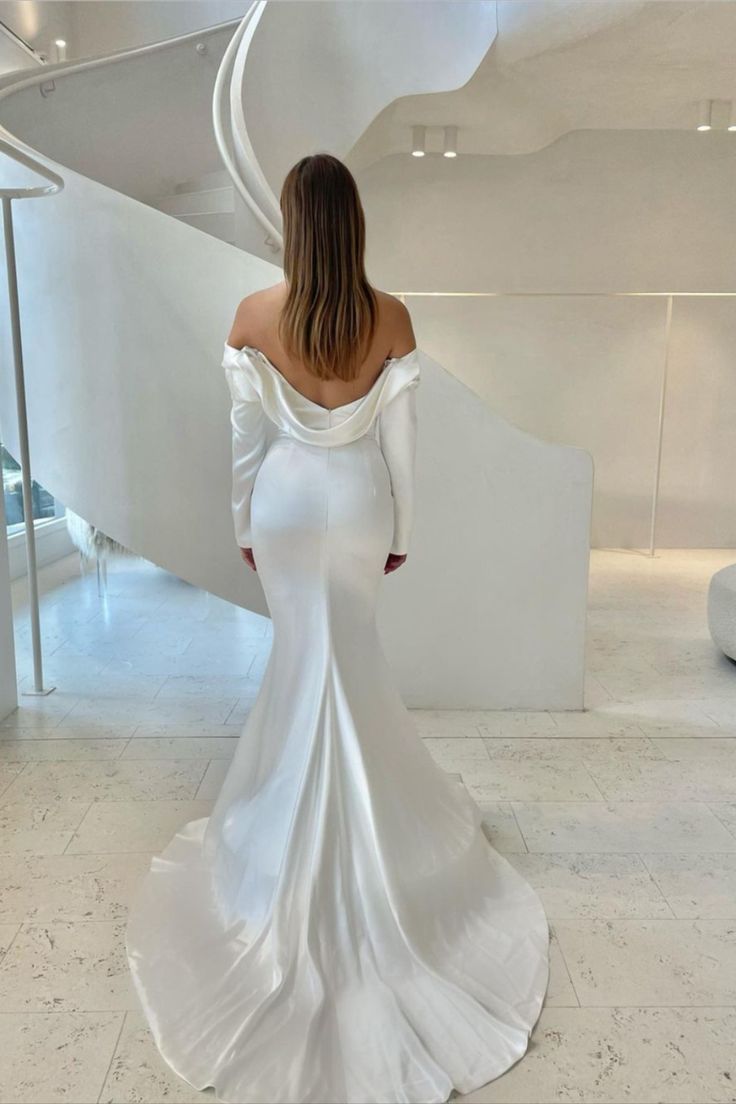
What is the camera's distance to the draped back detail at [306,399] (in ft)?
6.75

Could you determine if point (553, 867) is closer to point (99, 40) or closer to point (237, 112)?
point (237, 112)

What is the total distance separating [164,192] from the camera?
6000 millimetres

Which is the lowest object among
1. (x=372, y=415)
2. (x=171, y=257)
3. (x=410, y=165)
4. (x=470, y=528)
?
(x=470, y=528)

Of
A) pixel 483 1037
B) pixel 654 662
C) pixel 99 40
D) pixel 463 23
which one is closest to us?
Answer: pixel 483 1037

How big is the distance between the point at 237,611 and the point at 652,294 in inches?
174

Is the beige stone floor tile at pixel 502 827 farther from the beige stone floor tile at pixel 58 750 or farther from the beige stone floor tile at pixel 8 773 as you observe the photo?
the beige stone floor tile at pixel 8 773

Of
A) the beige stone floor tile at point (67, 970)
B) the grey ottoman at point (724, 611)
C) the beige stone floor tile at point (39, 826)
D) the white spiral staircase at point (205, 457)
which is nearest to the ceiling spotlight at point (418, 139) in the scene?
the white spiral staircase at point (205, 457)

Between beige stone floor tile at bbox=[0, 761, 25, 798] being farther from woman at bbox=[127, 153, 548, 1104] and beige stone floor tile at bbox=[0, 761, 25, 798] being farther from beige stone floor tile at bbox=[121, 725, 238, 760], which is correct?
woman at bbox=[127, 153, 548, 1104]

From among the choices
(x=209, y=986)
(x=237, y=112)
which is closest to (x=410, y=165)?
(x=237, y=112)

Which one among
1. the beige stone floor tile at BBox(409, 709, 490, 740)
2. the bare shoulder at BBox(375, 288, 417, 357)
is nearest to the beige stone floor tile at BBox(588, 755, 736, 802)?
the beige stone floor tile at BBox(409, 709, 490, 740)

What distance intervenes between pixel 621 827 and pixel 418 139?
5.65m

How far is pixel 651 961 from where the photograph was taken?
2201 millimetres

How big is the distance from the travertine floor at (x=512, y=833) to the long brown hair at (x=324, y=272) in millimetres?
1638

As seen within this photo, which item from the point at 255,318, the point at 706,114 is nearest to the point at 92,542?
the point at 255,318
